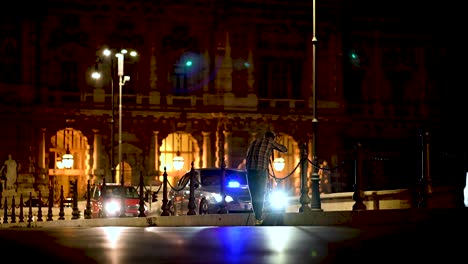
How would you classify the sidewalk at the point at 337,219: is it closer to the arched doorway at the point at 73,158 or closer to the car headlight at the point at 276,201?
the car headlight at the point at 276,201

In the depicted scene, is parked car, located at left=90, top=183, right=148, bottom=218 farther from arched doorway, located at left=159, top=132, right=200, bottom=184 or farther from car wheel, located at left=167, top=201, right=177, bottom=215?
arched doorway, located at left=159, top=132, right=200, bottom=184

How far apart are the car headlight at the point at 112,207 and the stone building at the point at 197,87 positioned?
1519 cm

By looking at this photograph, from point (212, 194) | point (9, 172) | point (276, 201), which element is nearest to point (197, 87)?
point (9, 172)

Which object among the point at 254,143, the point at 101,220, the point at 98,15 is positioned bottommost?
the point at 101,220

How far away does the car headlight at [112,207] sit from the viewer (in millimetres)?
32328

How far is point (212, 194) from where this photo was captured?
2611 cm

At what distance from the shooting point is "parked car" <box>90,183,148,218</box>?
32.3 meters

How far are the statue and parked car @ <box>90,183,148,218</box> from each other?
13918mm

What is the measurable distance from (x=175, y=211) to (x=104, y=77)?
79.6 ft

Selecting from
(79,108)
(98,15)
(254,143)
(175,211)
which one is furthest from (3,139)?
(254,143)

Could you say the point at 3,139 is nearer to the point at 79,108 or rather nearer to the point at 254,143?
the point at 79,108

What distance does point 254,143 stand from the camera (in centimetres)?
1881

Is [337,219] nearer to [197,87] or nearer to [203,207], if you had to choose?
[203,207]

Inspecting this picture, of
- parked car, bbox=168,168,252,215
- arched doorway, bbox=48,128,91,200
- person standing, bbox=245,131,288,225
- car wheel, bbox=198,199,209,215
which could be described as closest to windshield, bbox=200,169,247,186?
parked car, bbox=168,168,252,215
